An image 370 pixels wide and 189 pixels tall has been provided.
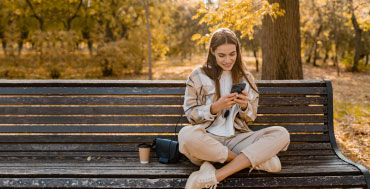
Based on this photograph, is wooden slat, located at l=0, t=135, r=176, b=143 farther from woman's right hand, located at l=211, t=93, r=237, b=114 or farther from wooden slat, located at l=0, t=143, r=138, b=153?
woman's right hand, located at l=211, t=93, r=237, b=114

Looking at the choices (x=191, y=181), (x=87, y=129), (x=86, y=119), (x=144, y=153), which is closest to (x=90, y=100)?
(x=86, y=119)

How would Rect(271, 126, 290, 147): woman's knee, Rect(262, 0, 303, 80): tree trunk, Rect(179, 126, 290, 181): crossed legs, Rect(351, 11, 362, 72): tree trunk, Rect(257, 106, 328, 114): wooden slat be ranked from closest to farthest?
Rect(179, 126, 290, 181): crossed legs, Rect(271, 126, 290, 147): woman's knee, Rect(257, 106, 328, 114): wooden slat, Rect(262, 0, 303, 80): tree trunk, Rect(351, 11, 362, 72): tree trunk

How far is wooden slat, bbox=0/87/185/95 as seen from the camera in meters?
3.48

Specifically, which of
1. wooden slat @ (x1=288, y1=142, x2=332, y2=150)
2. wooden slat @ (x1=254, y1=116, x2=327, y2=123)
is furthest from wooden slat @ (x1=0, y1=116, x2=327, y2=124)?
wooden slat @ (x1=288, y1=142, x2=332, y2=150)

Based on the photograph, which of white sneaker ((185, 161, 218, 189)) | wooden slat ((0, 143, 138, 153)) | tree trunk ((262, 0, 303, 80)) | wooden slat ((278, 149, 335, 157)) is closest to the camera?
white sneaker ((185, 161, 218, 189))

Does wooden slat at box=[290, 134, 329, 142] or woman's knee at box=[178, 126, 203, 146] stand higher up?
woman's knee at box=[178, 126, 203, 146]

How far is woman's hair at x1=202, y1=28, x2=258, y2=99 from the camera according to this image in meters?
3.02

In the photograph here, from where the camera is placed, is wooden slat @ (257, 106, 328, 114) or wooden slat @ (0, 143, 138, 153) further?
wooden slat @ (257, 106, 328, 114)

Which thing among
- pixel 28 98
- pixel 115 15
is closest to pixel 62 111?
pixel 28 98

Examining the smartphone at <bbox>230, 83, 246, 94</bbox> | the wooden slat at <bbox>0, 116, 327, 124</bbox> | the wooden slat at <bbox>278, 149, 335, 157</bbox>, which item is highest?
the smartphone at <bbox>230, 83, 246, 94</bbox>

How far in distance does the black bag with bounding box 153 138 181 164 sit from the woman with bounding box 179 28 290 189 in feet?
0.50

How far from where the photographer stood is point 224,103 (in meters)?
2.85

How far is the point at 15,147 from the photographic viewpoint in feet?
11.2

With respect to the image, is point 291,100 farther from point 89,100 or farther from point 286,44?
point 89,100
